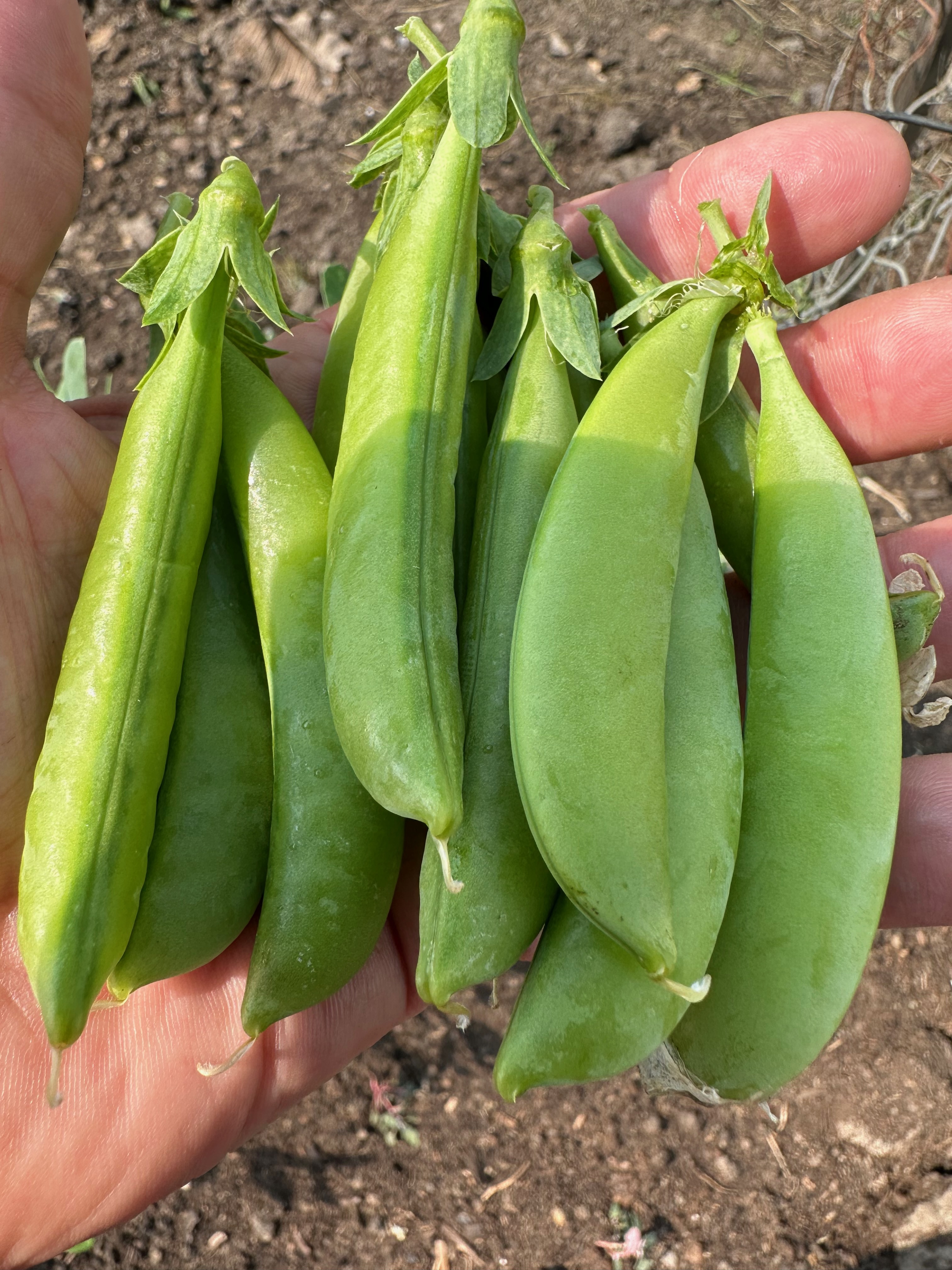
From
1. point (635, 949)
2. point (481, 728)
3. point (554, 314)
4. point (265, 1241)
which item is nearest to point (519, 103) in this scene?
point (554, 314)

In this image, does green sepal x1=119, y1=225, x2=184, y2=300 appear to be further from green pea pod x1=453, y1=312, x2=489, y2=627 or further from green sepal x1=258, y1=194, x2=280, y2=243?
green pea pod x1=453, y1=312, x2=489, y2=627

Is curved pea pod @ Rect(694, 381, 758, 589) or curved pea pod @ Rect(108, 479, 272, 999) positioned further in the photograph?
curved pea pod @ Rect(694, 381, 758, 589)

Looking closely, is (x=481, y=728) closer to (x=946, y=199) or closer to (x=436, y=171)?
(x=436, y=171)

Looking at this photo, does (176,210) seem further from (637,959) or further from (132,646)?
(637,959)

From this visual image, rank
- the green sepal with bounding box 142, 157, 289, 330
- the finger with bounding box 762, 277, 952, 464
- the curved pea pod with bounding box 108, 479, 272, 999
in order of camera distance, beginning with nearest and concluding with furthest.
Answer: the curved pea pod with bounding box 108, 479, 272, 999 → the green sepal with bounding box 142, 157, 289, 330 → the finger with bounding box 762, 277, 952, 464

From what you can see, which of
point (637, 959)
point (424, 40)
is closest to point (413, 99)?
point (424, 40)

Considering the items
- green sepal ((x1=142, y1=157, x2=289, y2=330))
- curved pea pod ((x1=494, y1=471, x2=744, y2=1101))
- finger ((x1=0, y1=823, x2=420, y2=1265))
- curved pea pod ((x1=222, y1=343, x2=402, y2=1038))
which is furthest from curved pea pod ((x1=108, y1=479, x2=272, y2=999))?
curved pea pod ((x1=494, y1=471, x2=744, y2=1101))
